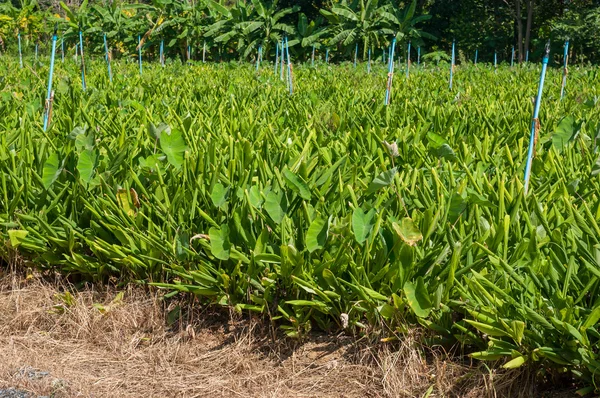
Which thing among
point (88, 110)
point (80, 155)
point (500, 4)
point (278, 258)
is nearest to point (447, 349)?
point (278, 258)

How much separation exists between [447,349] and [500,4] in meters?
20.1

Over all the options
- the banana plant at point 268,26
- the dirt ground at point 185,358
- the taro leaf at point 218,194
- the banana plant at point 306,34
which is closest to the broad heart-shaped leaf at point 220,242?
the taro leaf at point 218,194

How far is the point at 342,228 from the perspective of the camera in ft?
7.18

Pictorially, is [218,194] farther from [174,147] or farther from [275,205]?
[174,147]

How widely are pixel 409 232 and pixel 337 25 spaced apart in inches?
631

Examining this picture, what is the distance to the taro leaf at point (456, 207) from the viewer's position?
2213 mm

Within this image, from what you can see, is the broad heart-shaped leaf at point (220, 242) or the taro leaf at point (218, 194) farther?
the taro leaf at point (218, 194)

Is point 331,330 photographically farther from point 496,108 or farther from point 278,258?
point 496,108

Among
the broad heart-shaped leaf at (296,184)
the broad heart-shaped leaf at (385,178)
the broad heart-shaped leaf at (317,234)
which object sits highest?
the broad heart-shaped leaf at (385,178)

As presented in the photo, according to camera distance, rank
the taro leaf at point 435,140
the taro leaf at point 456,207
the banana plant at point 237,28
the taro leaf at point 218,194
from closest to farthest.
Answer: the taro leaf at point 456,207 → the taro leaf at point 218,194 → the taro leaf at point 435,140 → the banana plant at point 237,28

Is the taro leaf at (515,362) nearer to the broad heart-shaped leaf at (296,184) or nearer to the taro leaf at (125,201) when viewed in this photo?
the broad heart-shaped leaf at (296,184)

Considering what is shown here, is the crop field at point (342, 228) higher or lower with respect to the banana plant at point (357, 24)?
higher

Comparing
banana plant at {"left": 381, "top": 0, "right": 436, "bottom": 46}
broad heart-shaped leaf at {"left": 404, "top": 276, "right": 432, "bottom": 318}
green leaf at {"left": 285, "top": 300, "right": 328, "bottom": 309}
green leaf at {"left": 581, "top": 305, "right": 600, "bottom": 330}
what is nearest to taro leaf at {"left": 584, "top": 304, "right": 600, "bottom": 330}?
green leaf at {"left": 581, "top": 305, "right": 600, "bottom": 330}

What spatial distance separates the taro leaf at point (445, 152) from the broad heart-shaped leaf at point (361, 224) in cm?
90
